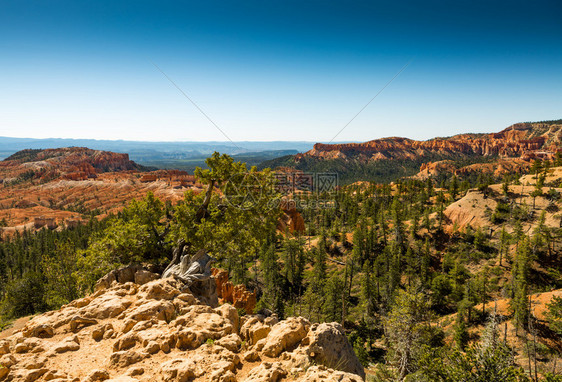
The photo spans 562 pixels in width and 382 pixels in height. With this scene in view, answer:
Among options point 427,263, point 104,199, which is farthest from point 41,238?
point 427,263

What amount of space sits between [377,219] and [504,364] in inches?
3372

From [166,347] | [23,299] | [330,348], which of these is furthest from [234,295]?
[330,348]

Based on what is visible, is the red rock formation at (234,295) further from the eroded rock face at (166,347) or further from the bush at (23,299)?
the eroded rock face at (166,347)

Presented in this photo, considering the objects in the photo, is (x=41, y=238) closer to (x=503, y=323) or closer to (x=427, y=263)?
(x=427, y=263)

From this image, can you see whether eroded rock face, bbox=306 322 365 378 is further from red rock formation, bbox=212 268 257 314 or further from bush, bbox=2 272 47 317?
bush, bbox=2 272 47 317

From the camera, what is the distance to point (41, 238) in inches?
4055

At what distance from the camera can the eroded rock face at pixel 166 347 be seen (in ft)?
26.0

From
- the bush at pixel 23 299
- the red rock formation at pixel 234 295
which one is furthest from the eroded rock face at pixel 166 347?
the bush at pixel 23 299

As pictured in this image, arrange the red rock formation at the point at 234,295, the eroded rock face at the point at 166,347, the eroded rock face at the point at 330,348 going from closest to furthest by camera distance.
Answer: the eroded rock face at the point at 166,347, the eroded rock face at the point at 330,348, the red rock formation at the point at 234,295

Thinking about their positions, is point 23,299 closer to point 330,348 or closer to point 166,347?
point 166,347

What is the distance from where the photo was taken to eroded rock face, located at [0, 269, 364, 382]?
791cm

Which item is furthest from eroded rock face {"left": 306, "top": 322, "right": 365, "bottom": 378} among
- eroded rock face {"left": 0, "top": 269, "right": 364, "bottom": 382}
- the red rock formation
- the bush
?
the bush

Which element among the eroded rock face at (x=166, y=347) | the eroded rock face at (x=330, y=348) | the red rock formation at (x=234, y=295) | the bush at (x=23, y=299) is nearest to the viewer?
the eroded rock face at (x=166, y=347)

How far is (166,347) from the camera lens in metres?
9.30
